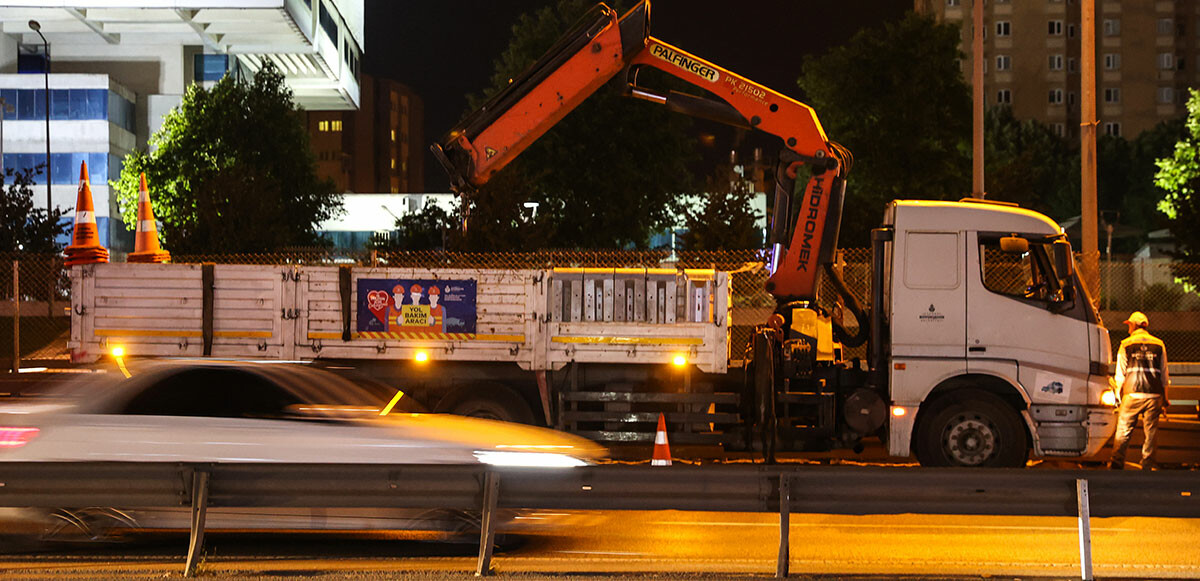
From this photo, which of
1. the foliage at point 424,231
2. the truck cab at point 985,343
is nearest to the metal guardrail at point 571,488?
the truck cab at point 985,343

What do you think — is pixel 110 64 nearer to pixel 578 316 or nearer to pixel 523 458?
pixel 578 316

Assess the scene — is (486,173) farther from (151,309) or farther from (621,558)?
(621,558)

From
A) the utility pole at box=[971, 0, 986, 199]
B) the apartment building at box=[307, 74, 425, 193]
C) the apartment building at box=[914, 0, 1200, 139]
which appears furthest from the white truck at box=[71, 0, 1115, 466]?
the apartment building at box=[307, 74, 425, 193]

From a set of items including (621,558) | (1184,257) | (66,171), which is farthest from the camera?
(66,171)

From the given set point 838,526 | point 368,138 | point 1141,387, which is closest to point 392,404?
point 838,526

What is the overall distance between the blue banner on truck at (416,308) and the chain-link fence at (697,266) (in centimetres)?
258

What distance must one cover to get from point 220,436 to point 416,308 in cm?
525

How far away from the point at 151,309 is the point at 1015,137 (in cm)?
8207

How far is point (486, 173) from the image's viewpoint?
13.2 m

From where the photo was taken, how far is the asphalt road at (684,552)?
280 inches

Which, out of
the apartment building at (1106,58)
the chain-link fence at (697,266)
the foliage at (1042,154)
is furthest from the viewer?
the apartment building at (1106,58)

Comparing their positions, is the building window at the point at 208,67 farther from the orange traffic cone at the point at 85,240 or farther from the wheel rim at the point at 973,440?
the wheel rim at the point at 973,440

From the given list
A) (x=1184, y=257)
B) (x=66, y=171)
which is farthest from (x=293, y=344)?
(x=66, y=171)

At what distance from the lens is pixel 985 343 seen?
1152 centimetres
